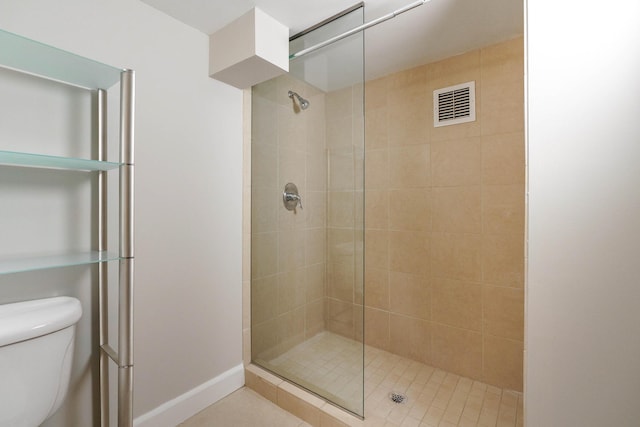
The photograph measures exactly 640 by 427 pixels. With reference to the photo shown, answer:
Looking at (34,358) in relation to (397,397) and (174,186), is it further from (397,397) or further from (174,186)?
(397,397)

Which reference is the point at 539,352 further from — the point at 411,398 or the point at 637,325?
the point at 411,398

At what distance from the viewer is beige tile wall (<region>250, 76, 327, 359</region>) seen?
164 centimetres

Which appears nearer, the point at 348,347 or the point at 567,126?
the point at 567,126

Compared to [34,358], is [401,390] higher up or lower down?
lower down

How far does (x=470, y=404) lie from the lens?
1.64 metres

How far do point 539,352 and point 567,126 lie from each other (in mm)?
688

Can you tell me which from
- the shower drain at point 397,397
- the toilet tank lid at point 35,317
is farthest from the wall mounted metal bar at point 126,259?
the shower drain at point 397,397

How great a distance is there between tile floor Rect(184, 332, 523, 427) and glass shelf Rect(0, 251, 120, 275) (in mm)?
1030

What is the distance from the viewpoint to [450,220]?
1.95 m

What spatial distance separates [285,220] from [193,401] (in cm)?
109

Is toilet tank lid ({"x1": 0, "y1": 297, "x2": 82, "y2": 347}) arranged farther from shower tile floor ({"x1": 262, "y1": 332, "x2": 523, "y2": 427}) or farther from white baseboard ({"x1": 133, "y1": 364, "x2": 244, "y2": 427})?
shower tile floor ({"x1": 262, "y1": 332, "x2": 523, "y2": 427})

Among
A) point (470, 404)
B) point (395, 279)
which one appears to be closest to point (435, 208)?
point (395, 279)

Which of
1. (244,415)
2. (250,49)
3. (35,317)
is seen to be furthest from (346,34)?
(244,415)

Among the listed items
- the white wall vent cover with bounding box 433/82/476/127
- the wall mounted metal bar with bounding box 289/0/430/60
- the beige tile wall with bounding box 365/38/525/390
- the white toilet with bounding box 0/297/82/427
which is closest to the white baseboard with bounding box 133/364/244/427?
the white toilet with bounding box 0/297/82/427
